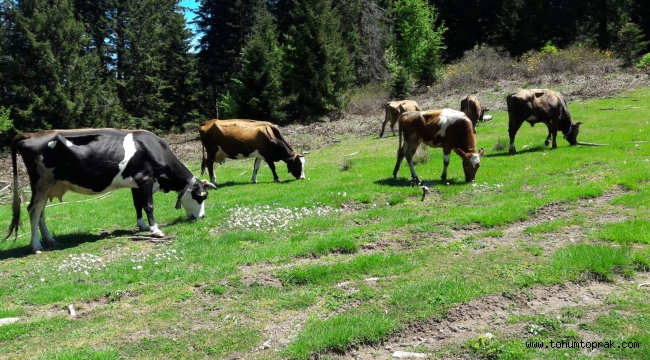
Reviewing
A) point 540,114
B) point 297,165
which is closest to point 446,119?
point 540,114

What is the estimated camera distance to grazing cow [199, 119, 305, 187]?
18.8 m

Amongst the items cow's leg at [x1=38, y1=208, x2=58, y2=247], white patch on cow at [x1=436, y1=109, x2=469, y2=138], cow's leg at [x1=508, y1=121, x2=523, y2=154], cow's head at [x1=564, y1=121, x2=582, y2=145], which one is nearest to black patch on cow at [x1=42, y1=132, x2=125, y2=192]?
cow's leg at [x1=38, y1=208, x2=58, y2=247]

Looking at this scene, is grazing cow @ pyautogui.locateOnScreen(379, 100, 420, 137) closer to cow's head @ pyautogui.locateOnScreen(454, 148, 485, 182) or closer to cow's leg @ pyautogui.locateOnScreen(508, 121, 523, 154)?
cow's leg @ pyautogui.locateOnScreen(508, 121, 523, 154)

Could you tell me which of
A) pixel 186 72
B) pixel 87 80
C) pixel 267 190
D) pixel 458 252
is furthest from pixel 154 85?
pixel 458 252

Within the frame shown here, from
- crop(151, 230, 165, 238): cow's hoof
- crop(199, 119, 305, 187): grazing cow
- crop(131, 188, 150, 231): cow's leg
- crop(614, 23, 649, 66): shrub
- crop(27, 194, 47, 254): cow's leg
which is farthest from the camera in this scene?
crop(614, 23, 649, 66): shrub

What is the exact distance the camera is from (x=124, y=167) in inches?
473

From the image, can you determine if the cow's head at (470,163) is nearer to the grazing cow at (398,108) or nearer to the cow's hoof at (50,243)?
the cow's hoof at (50,243)

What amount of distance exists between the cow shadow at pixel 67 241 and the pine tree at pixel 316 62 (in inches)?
1118

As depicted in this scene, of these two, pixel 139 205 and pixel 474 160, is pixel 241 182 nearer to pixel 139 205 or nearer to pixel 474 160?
pixel 139 205

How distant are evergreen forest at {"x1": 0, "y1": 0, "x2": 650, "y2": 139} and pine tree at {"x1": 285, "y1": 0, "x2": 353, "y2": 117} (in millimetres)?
90

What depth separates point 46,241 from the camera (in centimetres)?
1156

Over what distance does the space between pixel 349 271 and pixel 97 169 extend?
6.66 metres

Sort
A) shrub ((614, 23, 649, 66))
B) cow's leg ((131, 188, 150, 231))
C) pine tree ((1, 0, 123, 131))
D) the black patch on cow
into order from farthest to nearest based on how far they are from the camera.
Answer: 1. pine tree ((1, 0, 123, 131))
2. shrub ((614, 23, 649, 66))
3. cow's leg ((131, 188, 150, 231))
4. the black patch on cow

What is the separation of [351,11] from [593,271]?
43.1 meters
